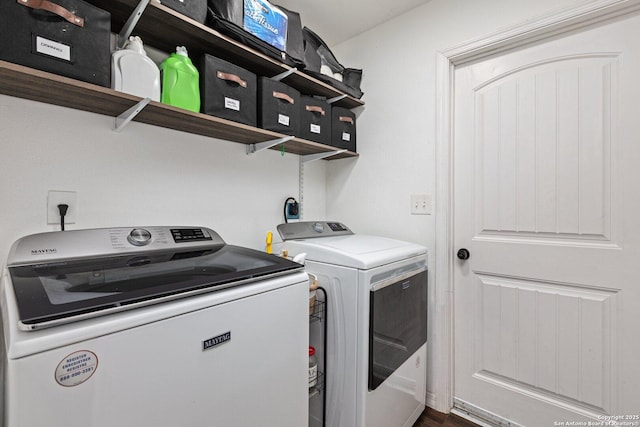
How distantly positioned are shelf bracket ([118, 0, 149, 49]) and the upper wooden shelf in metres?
0.02

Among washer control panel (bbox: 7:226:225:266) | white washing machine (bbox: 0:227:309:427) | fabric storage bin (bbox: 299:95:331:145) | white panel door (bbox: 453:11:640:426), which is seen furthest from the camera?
fabric storage bin (bbox: 299:95:331:145)

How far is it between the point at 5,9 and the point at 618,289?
8.16 ft

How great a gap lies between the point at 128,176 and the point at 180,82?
1.61ft

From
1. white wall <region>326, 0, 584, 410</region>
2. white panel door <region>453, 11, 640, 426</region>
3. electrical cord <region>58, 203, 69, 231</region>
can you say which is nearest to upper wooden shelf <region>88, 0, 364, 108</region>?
white wall <region>326, 0, 584, 410</region>

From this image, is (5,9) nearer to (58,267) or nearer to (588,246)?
(58,267)

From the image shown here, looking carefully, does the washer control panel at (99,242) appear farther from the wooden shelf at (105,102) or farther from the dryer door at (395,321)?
the dryer door at (395,321)

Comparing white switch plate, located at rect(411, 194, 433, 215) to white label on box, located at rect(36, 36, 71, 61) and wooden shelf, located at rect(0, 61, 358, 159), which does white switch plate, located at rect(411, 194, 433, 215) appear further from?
white label on box, located at rect(36, 36, 71, 61)

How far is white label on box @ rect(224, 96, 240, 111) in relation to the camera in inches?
53.6

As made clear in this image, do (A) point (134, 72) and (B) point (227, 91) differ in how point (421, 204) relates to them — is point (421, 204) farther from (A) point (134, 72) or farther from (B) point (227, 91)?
(A) point (134, 72)

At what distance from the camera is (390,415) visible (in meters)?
1.44

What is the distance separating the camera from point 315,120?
1.82 m

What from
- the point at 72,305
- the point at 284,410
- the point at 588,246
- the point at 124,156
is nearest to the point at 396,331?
the point at 284,410

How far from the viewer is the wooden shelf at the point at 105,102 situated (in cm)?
92

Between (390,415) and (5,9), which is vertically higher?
(5,9)
